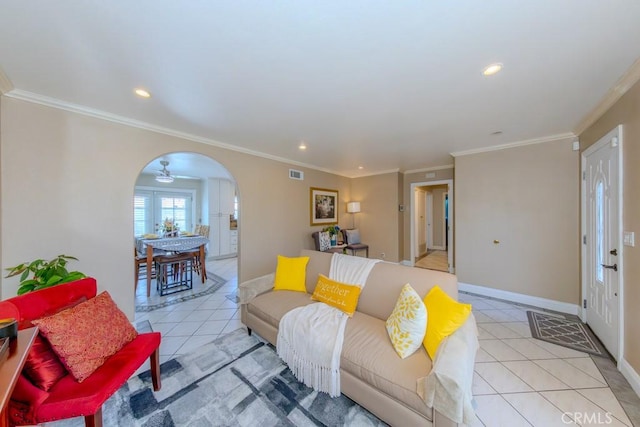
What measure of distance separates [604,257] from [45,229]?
5712mm

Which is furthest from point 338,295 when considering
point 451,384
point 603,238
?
point 603,238

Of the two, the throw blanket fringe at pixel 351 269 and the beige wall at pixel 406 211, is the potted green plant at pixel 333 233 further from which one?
the throw blanket fringe at pixel 351 269

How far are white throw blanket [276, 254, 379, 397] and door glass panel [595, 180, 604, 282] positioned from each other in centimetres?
256

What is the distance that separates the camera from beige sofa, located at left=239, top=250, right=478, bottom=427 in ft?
3.69

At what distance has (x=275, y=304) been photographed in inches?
88.7

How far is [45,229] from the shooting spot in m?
2.15

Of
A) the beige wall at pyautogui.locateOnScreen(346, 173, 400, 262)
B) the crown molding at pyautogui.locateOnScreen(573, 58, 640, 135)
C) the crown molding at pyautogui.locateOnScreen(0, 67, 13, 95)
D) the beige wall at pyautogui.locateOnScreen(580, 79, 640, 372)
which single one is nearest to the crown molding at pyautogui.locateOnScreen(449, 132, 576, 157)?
the crown molding at pyautogui.locateOnScreen(573, 58, 640, 135)

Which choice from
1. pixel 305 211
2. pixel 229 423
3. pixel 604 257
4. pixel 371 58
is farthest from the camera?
pixel 305 211

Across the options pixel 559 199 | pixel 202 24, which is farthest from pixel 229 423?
pixel 559 199

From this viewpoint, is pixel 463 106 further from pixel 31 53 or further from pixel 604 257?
pixel 31 53

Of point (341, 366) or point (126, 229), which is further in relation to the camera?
point (126, 229)

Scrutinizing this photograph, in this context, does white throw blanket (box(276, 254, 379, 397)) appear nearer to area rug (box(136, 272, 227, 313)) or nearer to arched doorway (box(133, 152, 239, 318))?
area rug (box(136, 272, 227, 313))

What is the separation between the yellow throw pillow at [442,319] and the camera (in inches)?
56.7

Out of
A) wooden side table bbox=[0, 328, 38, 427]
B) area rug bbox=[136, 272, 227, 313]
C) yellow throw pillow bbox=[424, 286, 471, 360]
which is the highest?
wooden side table bbox=[0, 328, 38, 427]
